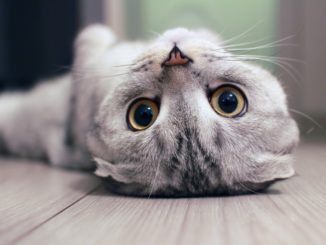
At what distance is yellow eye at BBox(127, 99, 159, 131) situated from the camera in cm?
135

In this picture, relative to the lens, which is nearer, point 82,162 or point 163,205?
point 163,205

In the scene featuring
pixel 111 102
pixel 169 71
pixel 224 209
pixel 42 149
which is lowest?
pixel 42 149

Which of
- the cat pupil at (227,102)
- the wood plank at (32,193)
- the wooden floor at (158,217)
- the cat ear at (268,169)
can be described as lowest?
the wood plank at (32,193)

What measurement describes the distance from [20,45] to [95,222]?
9.01 feet

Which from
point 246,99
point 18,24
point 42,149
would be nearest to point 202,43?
point 246,99

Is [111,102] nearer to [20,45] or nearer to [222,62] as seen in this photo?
[222,62]

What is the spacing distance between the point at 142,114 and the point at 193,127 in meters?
0.16

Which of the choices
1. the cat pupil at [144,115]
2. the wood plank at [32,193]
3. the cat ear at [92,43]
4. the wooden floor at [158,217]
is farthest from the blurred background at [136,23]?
the cat pupil at [144,115]

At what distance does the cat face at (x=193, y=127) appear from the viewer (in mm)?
1282

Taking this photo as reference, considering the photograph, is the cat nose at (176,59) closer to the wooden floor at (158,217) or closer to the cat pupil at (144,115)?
the cat pupil at (144,115)

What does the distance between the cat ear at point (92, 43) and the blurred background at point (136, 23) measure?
3.72 ft

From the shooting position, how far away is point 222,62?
53.4 inches

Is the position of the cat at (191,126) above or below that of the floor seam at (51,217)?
above

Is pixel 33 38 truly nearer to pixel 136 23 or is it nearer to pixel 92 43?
pixel 136 23
